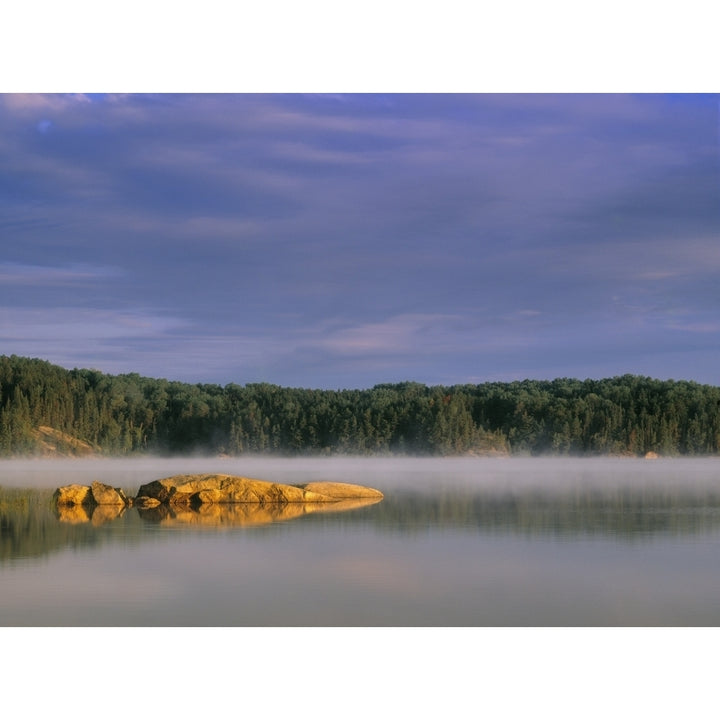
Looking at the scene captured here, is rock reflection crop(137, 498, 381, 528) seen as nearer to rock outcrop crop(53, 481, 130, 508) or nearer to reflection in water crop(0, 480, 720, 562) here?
reflection in water crop(0, 480, 720, 562)

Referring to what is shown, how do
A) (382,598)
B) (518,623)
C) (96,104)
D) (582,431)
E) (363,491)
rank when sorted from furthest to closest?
(582,431), (363,491), (96,104), (382,598), (518,623)

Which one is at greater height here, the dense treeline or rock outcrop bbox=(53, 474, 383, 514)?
the dense treeline

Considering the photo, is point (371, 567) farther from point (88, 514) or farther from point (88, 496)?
point (88, 496)

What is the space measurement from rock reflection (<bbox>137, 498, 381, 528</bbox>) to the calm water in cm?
16

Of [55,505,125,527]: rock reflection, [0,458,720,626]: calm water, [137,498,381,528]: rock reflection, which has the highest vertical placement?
[55,505,125,527]: rock reflection

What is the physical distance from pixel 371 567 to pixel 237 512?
901 cm

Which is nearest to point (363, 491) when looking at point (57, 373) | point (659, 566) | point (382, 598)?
point (659, 566)

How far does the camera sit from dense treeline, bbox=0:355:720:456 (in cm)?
4794

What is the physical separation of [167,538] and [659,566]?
772 centimetres

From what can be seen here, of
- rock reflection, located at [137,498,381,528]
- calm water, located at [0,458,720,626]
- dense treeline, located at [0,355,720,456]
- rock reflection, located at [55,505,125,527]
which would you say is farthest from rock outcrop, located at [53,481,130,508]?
dense treeline, located at [0,355,720,456]

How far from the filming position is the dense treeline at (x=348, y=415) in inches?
1887

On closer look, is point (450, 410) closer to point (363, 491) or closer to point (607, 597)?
point (363, 491)

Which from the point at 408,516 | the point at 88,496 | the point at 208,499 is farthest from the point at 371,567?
the point at 88,496
